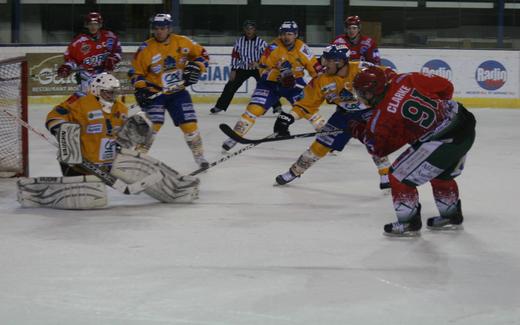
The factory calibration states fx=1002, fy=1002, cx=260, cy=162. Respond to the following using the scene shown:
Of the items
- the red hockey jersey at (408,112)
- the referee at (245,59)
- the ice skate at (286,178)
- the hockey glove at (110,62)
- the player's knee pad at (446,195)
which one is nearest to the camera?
the red hockey jersey at (408,112)

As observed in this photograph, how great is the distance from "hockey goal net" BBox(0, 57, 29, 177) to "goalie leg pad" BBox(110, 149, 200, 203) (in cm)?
124

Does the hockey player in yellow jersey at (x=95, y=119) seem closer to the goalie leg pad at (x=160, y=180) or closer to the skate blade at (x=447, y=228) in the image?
the goalie leg pad at (x=160, y=180)

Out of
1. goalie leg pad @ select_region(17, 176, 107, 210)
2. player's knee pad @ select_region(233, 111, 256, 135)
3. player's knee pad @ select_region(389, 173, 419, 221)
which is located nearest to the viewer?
player's knee pad @ select_region(389, 173, 419, 221)

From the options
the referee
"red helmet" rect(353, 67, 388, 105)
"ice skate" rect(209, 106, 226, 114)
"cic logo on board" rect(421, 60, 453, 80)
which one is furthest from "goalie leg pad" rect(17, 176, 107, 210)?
"cic logo on board" rect(421, 60, 453, 80)

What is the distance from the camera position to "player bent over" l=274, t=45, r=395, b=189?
5824 mm

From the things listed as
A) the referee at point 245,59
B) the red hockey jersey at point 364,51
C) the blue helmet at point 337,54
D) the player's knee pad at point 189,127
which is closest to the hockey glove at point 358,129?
the blue helmet at point 337,54

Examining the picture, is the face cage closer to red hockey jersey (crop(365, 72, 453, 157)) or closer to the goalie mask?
the goalie mask

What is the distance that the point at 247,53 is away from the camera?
10281 mm

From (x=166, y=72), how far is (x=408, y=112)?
2.52 metres

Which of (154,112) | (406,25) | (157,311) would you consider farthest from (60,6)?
(157,311)

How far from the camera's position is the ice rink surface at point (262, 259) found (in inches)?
139

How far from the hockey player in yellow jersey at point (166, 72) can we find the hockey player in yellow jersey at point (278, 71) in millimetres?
939

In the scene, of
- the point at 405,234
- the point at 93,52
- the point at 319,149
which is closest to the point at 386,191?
the point at 319,149

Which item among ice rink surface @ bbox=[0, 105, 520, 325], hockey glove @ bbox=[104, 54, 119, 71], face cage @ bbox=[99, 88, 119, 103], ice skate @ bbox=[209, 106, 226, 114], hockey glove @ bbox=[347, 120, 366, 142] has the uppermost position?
hockey glove @ bbox=[104, 54, 119, 71]
